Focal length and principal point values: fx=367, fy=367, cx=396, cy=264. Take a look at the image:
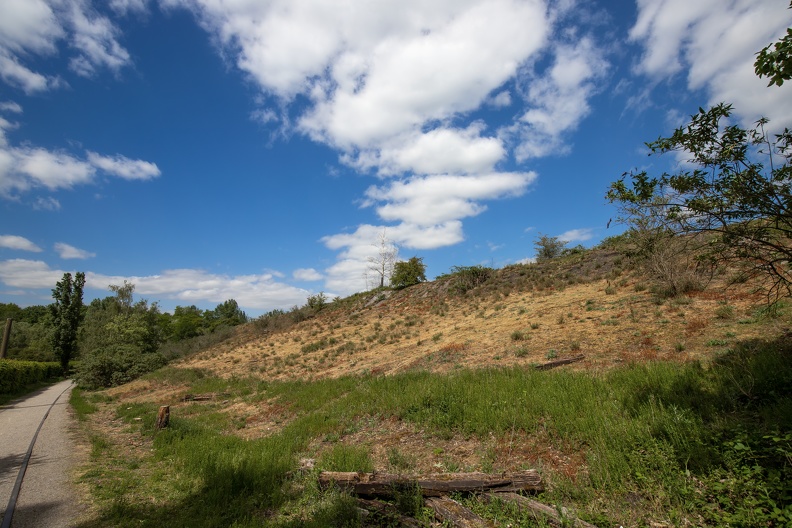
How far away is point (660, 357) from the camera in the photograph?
9336 millimetres

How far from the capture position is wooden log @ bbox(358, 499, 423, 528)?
5.07 m

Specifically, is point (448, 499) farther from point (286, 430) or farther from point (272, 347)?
point (272, 347)

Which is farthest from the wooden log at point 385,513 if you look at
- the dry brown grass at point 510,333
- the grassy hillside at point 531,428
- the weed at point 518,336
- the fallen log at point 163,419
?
the weed at point 518,336

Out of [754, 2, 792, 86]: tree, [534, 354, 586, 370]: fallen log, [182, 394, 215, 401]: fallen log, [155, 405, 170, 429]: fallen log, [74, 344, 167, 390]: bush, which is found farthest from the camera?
[74, 344, 167, 390]: bush

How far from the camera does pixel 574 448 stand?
6.07 metres

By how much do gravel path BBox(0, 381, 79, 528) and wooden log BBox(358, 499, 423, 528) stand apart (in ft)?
15.7

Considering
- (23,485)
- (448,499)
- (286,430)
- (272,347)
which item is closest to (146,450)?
(23,485)

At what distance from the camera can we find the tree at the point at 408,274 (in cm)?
4609

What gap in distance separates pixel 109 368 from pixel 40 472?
91.2 ft

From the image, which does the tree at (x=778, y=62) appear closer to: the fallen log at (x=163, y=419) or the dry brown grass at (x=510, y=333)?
the dry brown grass at (x=510, y=333)

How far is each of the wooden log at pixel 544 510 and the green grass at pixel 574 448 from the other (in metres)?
0.22

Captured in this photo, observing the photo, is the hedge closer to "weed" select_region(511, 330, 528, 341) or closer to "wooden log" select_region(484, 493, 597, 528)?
"weed" select_region(511, 330, 528, 341)

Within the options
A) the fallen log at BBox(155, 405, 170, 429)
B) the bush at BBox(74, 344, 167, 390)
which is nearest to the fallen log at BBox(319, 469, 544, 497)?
the fallen log at BBox(155, 405, 170, 429)

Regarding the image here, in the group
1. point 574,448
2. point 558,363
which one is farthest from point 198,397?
point 574,448
